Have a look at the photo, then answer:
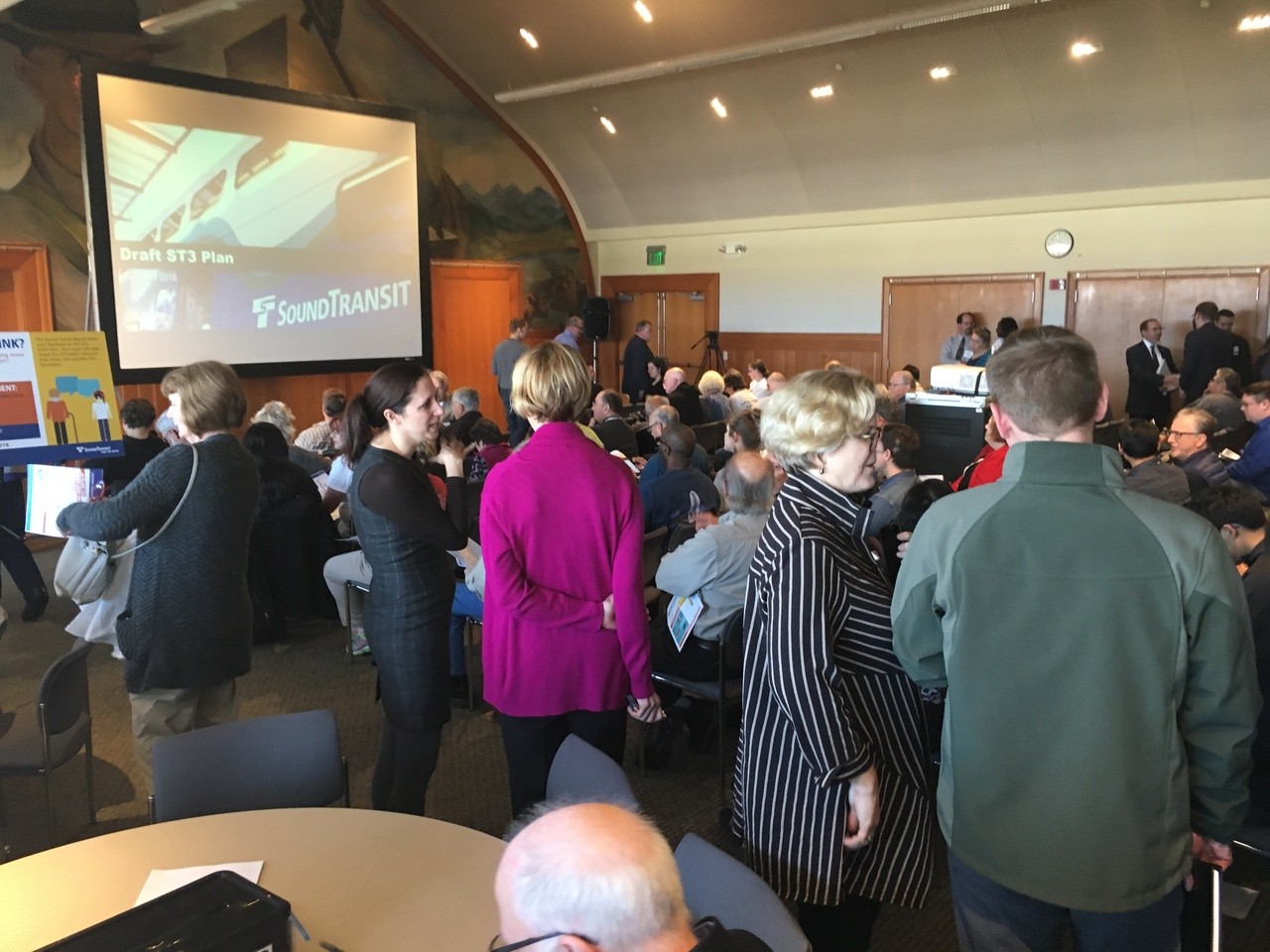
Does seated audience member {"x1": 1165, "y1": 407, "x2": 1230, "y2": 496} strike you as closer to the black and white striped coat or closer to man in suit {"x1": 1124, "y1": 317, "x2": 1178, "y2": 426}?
the black and white striped coat

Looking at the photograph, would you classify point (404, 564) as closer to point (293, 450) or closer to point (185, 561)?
point (185, 561)

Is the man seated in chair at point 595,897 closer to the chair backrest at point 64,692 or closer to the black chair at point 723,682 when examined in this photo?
the black chair at point 723,682

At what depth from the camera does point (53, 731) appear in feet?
9.73

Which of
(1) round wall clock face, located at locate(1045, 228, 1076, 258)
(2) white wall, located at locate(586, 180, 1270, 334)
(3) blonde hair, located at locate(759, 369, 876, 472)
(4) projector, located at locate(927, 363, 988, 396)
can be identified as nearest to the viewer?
(3) blonde hair, located at locate(759, 369, 876, 472)

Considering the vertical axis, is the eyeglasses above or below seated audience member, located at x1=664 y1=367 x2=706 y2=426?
below

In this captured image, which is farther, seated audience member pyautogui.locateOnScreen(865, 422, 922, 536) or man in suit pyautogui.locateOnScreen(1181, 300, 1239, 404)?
man in suit pyautogui.locateOnScreen(1181, 300, 1239, 404)

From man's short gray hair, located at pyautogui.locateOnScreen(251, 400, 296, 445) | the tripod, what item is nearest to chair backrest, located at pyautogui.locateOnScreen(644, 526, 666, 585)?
man's short gray hair, located at pyautogui.locateOnScreen(251, 400, 296, 445)

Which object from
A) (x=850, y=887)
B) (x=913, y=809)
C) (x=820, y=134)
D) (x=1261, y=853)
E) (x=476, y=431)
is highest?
(x=820, y=134)

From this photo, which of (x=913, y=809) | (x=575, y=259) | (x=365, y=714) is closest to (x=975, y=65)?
(x=575, y=259)

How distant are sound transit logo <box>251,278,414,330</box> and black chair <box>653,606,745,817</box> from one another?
288 inches

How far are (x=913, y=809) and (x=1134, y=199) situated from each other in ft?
33.2

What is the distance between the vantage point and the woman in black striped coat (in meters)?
1.71

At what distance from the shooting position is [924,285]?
1153 cm

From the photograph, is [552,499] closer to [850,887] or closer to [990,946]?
[850,887]
